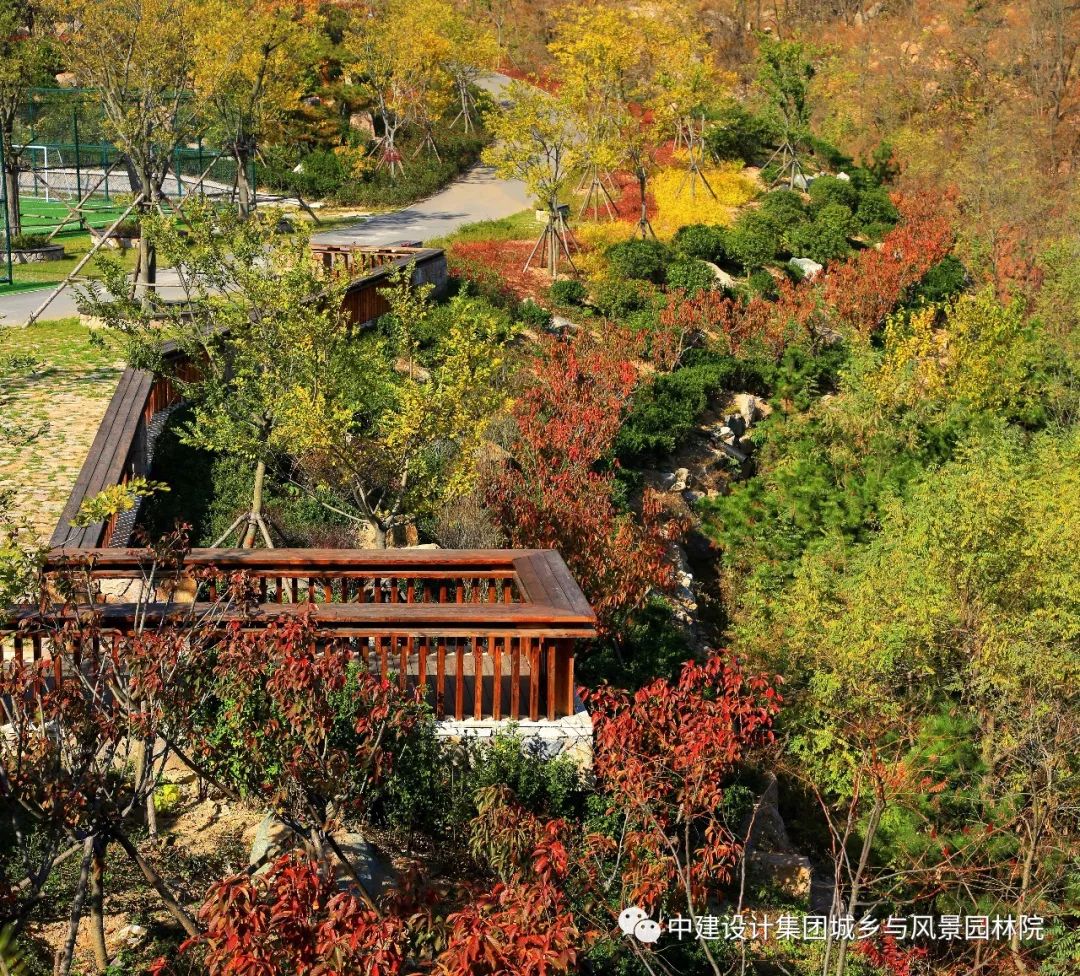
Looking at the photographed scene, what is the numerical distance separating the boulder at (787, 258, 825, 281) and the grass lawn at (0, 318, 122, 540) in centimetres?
1494

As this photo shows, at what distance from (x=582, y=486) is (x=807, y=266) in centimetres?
1484

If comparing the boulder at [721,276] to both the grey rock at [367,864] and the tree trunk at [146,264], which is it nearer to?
the tree trunk at [146,264]

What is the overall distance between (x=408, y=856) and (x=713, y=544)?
10390 millimetres

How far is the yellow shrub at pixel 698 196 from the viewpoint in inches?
1147

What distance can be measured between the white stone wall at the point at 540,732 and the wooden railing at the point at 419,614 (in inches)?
2.2

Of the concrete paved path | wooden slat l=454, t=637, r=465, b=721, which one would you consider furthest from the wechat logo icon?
the concrete paved path

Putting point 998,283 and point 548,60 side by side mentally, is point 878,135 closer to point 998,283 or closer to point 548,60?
point 998,283

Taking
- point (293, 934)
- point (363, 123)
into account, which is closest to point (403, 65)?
point (363, 123)

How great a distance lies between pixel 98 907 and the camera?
6.12 m

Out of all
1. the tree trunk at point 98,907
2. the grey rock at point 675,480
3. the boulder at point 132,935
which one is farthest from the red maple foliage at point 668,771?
the grey rock at point 675,480

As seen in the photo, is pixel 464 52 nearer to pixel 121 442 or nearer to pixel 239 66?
pixel 239 66

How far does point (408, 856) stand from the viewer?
7656 millimetres

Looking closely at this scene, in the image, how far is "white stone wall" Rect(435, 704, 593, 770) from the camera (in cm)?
776

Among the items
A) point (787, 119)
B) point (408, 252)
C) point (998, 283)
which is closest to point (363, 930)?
point (408, 252)
